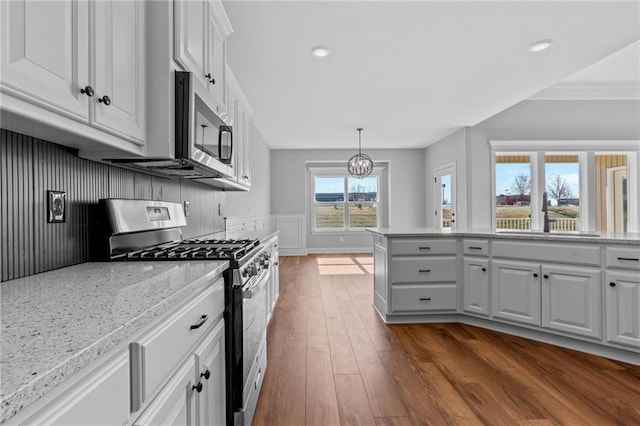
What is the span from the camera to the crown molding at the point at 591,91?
188 inches

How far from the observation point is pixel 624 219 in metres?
5.19

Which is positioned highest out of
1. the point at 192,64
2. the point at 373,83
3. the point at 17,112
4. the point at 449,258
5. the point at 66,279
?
the point at 373,83

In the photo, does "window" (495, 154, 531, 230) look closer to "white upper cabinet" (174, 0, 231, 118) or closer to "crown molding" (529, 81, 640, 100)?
"crown molding" (529, 81, 640, 100)

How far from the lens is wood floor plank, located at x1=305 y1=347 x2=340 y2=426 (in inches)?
69.1

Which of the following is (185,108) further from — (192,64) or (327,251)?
(327,251)

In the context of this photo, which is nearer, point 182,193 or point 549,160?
point 182,193

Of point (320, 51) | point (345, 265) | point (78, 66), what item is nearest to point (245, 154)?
point (320, 51)

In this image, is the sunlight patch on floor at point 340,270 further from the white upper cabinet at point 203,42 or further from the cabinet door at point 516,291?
the white upper cabinet at point 203,42

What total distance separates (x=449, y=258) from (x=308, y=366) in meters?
1.68

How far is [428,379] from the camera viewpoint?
214 cm

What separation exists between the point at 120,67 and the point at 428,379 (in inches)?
89.8

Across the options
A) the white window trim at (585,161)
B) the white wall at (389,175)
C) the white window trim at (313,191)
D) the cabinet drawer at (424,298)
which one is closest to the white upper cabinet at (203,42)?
the cabinet drawer at (424,298)

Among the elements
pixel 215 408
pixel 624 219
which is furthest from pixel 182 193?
pixel 624 219

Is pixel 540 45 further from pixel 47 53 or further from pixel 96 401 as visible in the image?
pixel 96 401
